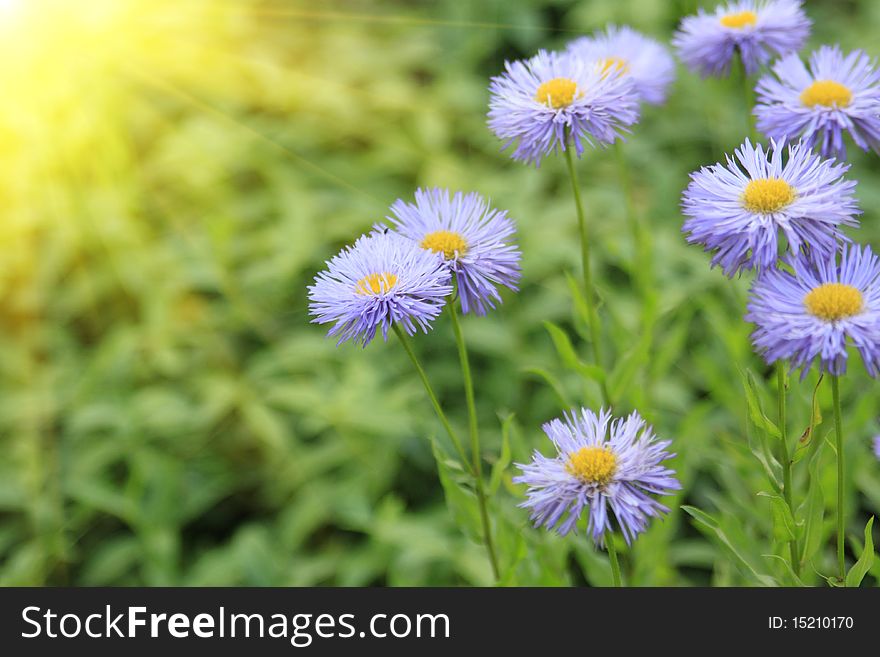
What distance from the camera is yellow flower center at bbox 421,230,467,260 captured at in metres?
0.58

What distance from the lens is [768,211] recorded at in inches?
19.7

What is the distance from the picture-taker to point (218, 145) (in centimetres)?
154

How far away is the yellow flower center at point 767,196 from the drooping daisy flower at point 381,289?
0.18m

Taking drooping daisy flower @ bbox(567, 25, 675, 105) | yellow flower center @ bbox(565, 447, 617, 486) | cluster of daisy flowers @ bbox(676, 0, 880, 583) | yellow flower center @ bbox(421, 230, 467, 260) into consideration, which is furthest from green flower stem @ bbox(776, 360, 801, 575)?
drooping daisy flower @ bbox(567, 25, 675, 105)

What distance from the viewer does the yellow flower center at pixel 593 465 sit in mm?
505

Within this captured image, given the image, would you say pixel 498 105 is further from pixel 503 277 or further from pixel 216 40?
pixel 216 40

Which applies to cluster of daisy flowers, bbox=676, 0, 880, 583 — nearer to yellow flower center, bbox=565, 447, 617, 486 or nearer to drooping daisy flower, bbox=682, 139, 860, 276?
drooping daisy flower, bbox=682, 139, 860, 276

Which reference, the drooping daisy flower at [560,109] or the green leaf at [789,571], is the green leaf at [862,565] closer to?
the green leaf at [789,571]

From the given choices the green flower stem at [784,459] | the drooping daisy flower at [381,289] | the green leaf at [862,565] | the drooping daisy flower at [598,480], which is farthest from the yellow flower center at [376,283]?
the green leaf at [862,565]

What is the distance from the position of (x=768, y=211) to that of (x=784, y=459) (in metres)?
0.16

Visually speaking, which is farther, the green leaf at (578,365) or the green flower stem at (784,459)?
the green leaf at (578,365)

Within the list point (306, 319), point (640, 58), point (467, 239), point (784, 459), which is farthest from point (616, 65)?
point (306, 319)

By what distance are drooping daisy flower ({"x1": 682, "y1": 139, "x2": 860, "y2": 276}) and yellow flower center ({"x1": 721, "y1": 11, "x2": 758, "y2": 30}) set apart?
232mm
